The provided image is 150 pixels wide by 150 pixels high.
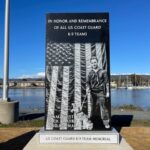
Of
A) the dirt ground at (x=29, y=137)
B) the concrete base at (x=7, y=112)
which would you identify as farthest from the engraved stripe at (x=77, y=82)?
the concrete base at (x=7, y=112)

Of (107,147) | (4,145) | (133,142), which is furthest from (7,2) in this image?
(107,147)

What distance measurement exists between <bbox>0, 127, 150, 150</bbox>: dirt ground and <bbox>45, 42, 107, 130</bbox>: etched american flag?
180 centimetres

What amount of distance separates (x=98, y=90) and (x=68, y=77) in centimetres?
81

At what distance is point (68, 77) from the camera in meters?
9.85

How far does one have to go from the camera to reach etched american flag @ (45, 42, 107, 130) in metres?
9.76

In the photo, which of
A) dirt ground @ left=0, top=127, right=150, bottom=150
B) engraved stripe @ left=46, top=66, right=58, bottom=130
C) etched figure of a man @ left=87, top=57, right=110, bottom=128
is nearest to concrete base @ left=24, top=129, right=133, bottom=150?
engraved stripe @ left=46, top=66, right=58, bottom=130

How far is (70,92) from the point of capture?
9.83 metres

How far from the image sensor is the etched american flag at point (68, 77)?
9.76 meters

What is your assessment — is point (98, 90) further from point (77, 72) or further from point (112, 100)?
point (112, 100)

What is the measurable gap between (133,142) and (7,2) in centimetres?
765

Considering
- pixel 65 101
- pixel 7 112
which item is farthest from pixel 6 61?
pixel 65 101

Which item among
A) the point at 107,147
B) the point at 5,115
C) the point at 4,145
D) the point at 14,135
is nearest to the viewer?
the point at 107,147

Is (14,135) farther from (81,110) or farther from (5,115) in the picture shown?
(81,110)

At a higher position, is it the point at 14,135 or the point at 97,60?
the point at 97,60
